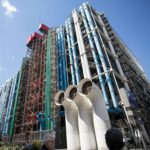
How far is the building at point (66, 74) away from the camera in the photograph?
22906 millimetres

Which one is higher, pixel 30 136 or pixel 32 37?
pixel 32 37

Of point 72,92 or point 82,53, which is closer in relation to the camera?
point 72,92

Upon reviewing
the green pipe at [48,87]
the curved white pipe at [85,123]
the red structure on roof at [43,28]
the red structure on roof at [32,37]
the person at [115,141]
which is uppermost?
the red structure on roof at [43,28]

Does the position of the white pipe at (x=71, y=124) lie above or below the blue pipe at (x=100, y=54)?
below

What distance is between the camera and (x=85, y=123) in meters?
11.8

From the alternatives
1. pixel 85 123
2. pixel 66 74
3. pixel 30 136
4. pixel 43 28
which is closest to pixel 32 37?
pixel 43 28

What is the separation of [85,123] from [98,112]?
162cm

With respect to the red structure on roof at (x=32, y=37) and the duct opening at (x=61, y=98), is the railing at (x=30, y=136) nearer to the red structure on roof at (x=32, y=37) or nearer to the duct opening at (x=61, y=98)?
the duct opening at (x=61, y=98)

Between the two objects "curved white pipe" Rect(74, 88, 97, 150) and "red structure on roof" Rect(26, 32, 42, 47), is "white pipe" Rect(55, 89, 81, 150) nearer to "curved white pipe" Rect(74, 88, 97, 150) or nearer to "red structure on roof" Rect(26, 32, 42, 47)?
"curved white pipe" Rect(74, 88, 97, 150)

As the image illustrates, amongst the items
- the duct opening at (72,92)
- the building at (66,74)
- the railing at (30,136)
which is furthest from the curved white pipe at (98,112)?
the railing at (30,136)

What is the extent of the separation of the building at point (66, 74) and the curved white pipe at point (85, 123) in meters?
8.47

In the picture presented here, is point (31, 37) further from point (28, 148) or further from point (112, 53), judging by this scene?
point (28, 148)

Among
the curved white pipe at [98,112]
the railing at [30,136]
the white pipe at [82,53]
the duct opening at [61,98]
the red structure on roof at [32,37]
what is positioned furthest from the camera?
the red structure on roof at [32,37]

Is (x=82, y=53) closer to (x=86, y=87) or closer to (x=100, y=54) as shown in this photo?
(x=100, y=54)
